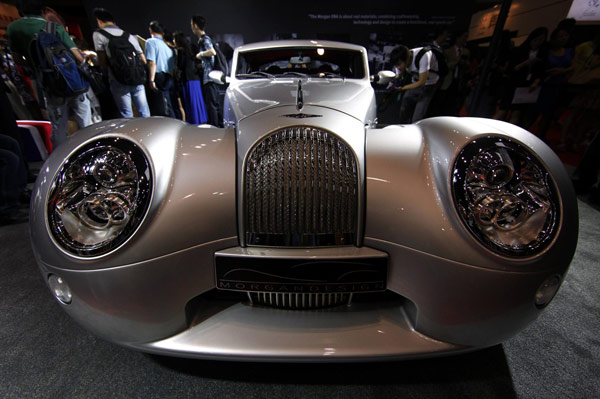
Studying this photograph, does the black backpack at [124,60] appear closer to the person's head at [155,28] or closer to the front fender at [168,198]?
the person's head at [155,28]

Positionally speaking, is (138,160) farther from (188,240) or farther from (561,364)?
(561,364)

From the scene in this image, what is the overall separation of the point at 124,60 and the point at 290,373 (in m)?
3.83

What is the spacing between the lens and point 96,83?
122 inches

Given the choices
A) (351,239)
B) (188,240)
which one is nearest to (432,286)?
(351,239)

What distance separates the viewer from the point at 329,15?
5.80 meters

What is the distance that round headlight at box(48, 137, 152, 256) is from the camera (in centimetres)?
86

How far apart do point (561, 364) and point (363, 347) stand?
→ 3.16ft

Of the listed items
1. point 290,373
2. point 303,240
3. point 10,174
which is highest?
point 303,240

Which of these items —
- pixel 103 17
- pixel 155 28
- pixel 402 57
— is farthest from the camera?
pixel 155 28

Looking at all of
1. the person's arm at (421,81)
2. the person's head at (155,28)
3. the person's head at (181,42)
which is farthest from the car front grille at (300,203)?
the person's head at (181,42)

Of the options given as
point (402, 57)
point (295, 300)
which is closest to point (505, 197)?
point (295, 300)

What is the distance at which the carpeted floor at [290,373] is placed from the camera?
3.43 feet

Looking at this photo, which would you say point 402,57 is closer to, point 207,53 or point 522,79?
point 522,79

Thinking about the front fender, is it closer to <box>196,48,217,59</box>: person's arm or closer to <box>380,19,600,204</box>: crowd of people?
<box>380,19,600,204</box>: crowd of people
